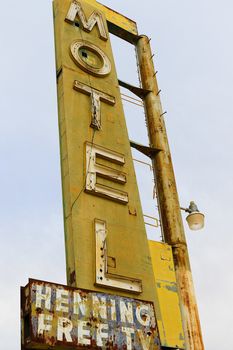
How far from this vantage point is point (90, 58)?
459 inches

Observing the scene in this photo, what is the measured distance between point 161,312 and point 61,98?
4.70 metres

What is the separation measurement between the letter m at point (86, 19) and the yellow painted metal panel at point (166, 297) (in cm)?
568

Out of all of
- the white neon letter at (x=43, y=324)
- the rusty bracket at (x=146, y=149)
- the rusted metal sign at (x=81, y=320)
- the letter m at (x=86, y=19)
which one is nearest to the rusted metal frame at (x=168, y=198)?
the rusty bracket at (x=146, y=149)

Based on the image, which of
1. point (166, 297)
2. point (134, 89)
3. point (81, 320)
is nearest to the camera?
point (81, 320)

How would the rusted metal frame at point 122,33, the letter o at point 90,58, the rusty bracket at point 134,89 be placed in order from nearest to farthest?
the letter o at point 90,58, the rusty bracket at point 134,89, the rusted metal frame at point 122,33

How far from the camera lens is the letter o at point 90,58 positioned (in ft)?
36.6

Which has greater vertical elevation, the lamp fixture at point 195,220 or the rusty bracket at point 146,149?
the rusty bracket at point 146,149

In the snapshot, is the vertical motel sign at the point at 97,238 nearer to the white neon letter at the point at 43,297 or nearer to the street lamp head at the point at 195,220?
the white neon letter at the point at 43,297

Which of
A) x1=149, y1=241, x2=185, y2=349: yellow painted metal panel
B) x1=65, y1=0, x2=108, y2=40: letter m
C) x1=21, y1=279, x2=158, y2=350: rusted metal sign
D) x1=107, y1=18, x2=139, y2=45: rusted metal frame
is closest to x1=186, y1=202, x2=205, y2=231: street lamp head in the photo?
x1=149, y1=241, x2=185, y2=349: yellow painted metal panel

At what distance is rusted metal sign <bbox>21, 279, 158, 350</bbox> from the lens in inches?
261

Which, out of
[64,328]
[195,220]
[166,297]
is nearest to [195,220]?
[195,220]

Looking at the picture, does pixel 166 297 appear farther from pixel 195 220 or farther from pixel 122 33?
pixel 122 33

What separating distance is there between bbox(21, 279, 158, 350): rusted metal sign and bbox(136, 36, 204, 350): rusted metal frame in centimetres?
190

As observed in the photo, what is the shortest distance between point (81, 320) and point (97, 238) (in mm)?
1830
